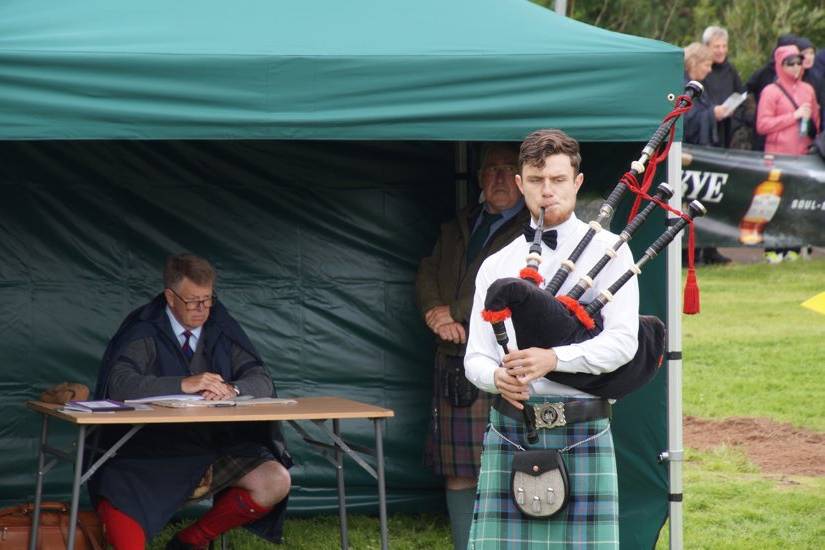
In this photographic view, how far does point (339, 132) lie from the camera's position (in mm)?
4543

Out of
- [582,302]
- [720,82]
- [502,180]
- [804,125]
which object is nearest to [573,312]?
[582,302]

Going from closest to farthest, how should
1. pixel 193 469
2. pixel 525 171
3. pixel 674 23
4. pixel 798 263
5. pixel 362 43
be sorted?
pixel 525 171 → pixel 362 43 → pixel 193 469 → pixel 798 263 → pixel 674 23

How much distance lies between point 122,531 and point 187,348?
0.70 metres

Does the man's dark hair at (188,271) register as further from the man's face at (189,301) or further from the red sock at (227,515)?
the red sock at (227,515)

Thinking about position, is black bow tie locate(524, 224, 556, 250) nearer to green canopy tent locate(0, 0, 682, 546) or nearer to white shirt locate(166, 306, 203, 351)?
green canopy tent locate(0, 0, 682, 546)

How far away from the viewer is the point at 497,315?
3.74 metres

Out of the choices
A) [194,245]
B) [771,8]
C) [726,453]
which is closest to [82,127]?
[194,245]

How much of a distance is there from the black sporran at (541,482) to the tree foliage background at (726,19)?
11703 millimetres

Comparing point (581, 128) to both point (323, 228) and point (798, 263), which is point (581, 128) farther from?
point (798, 263)

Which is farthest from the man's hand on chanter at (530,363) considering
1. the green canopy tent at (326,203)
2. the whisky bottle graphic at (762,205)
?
the whisky bottle graphic at (762,205)

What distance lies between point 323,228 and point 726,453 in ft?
8.15

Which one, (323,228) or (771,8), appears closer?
(323,228)

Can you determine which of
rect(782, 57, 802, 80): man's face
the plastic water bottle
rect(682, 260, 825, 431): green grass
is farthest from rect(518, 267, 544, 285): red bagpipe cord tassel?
rect(782, 57, 802, 80): man's face

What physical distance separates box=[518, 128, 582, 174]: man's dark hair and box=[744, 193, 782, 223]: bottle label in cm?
733
